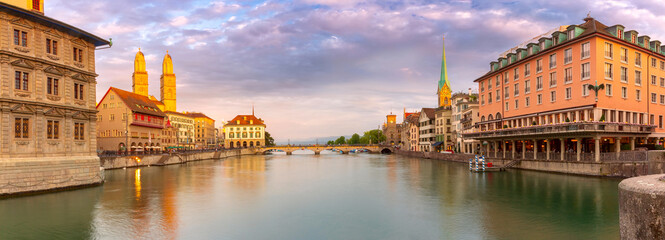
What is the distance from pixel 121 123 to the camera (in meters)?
84.9

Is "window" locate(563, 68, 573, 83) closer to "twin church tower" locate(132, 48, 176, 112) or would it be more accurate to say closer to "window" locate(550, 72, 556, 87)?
"window" locate(550, 72, 556, 87)

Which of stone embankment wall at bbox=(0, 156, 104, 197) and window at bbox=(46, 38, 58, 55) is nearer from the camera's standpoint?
stone embankment wall at bbox=(0, 156, 104, 197)

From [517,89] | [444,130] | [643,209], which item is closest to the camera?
[643,209]

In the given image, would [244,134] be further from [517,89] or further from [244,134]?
[517,89]

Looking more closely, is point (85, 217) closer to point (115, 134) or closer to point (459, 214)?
point (459, 214)

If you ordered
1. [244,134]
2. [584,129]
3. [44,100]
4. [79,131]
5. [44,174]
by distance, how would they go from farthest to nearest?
[244,134]
[584,129]
[79,131]
[44,174]
[44,100]

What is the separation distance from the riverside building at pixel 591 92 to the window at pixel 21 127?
184ft

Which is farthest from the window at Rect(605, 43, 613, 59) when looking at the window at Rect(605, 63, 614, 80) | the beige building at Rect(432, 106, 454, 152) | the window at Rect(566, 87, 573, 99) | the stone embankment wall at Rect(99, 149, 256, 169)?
the stone embankment wall at Rect(99, 149, 256, 169)

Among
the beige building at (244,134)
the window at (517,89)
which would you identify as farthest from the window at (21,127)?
the beige building at (244,134)

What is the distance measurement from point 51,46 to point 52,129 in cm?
724

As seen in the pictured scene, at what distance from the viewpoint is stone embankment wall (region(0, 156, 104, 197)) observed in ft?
99.8

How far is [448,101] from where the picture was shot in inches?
6024

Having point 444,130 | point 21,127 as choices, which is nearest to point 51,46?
point 21,127

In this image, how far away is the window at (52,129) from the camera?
3331 cm
